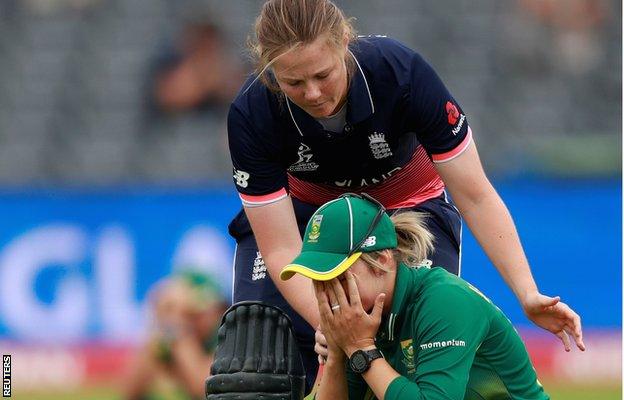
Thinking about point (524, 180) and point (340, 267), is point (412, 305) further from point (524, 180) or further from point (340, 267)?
point (524, 180)

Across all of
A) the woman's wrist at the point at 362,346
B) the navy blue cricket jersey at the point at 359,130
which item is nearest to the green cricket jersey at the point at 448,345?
the woman's wrist at the point at 362,346

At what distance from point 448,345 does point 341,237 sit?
0.42 m

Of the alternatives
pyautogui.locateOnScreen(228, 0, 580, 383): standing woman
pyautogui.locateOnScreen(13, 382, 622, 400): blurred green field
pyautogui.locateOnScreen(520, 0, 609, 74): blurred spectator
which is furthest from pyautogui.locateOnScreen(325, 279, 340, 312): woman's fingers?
pyautogui.locateOnScreen(520, 0, 609, 74): blurred spectator

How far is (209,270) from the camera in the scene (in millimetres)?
9008

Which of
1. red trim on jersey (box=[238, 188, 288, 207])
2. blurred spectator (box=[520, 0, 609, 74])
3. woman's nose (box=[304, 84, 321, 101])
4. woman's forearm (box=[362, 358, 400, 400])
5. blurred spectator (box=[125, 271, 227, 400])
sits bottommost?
woman's forearm (box=[362, 358, 400, 400])

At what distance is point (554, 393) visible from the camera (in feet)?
28.2

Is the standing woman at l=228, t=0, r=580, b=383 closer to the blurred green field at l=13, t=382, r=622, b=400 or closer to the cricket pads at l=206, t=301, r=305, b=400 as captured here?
the cricket pads at l=206, t=301, r=305, b=400

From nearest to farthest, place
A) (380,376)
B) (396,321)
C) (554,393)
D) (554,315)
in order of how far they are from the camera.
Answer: (380,376) → (396,321) → (554,315) → (554,393)

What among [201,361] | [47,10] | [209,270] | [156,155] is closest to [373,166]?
Result: [201,361]

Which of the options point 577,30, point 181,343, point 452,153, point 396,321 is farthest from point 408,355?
point 577,30

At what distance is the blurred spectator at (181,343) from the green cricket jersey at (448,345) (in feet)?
10.9

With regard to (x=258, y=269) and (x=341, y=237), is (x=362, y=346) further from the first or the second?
(x=258, y=269)

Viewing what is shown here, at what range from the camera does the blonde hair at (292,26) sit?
3.88 metres

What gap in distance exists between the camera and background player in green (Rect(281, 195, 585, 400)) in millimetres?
3658
